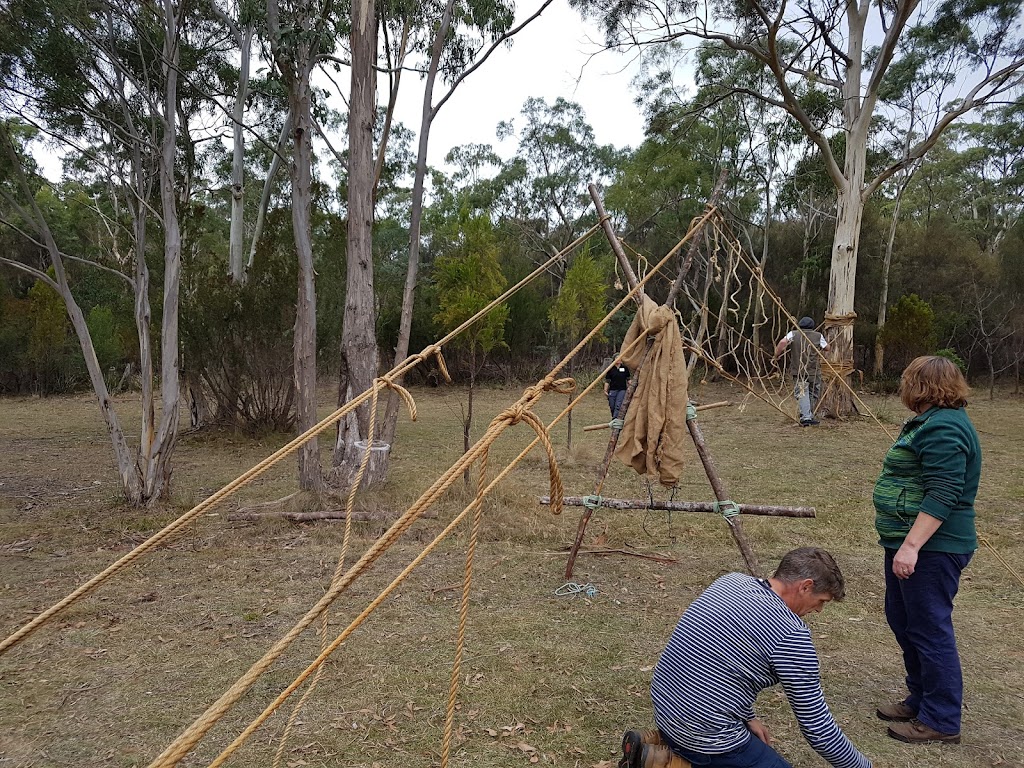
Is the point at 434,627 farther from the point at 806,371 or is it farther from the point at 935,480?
the point at 806,371

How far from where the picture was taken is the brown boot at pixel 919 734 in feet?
8.32

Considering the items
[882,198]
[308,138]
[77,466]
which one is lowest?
[77,466]

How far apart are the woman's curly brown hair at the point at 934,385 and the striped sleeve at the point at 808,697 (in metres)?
1.01

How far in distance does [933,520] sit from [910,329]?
15.7m

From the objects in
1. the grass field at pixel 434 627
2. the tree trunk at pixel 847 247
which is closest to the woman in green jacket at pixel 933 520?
the grass field at pixel 434 627

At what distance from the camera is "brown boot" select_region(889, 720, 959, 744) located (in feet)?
8.32

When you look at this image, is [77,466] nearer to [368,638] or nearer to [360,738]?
[368,638]

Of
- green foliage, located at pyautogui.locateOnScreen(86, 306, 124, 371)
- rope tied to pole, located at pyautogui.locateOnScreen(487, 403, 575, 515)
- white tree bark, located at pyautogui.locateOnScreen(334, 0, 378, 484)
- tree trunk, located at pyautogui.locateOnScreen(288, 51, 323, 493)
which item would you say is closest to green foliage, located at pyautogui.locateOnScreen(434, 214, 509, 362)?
white tree bark, located at pyautogui.locateOnScreen(334, 0, 378, 484)

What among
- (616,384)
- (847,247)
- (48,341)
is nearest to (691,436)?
(616,384)

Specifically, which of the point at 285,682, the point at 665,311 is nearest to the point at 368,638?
the point at 285,682

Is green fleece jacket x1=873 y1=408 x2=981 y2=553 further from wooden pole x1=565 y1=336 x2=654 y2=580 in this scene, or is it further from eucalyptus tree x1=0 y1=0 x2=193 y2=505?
eucalyptus tree x1=0 y1=0 x2=193 y2=505

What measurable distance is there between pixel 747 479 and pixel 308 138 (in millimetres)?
5725

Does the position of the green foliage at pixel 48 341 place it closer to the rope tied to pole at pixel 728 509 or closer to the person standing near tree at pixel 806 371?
the person standing near tree at pixel 806 371

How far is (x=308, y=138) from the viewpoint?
6812mm
